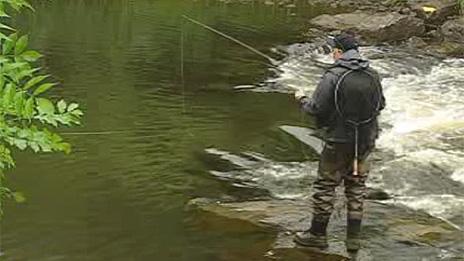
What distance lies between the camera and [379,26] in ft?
65.0

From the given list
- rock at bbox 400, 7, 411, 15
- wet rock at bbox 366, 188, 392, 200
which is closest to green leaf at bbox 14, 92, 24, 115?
wet rock at bbox 366, 188, 392, 200

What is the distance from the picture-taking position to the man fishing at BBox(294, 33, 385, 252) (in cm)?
650

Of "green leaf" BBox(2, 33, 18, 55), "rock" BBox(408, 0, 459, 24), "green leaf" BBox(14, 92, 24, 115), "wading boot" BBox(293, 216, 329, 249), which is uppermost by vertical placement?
"green leaf" BBox(2, 33, 18, 55)

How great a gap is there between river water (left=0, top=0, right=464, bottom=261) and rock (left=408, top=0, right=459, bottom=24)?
3365 millimetres

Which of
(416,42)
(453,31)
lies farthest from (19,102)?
(416,42)

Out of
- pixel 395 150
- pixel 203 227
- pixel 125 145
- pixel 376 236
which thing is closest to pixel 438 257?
pixel 376 236

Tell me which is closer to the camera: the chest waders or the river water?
the chest waders

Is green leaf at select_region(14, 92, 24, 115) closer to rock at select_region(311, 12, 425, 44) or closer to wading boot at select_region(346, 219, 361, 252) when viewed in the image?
wading boot at select_region(346, 219, 361, 252)

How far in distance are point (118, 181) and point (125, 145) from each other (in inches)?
55.2

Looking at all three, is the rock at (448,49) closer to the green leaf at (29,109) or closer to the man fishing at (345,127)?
the man fishing at (345,127)

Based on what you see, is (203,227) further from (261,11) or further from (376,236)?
(261,11)

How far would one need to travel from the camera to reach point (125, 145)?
10.2 meters

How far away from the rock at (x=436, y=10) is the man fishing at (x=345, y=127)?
1484cm

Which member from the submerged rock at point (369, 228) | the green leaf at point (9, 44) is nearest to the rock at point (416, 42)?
the submerged rock at point (369, 228)
